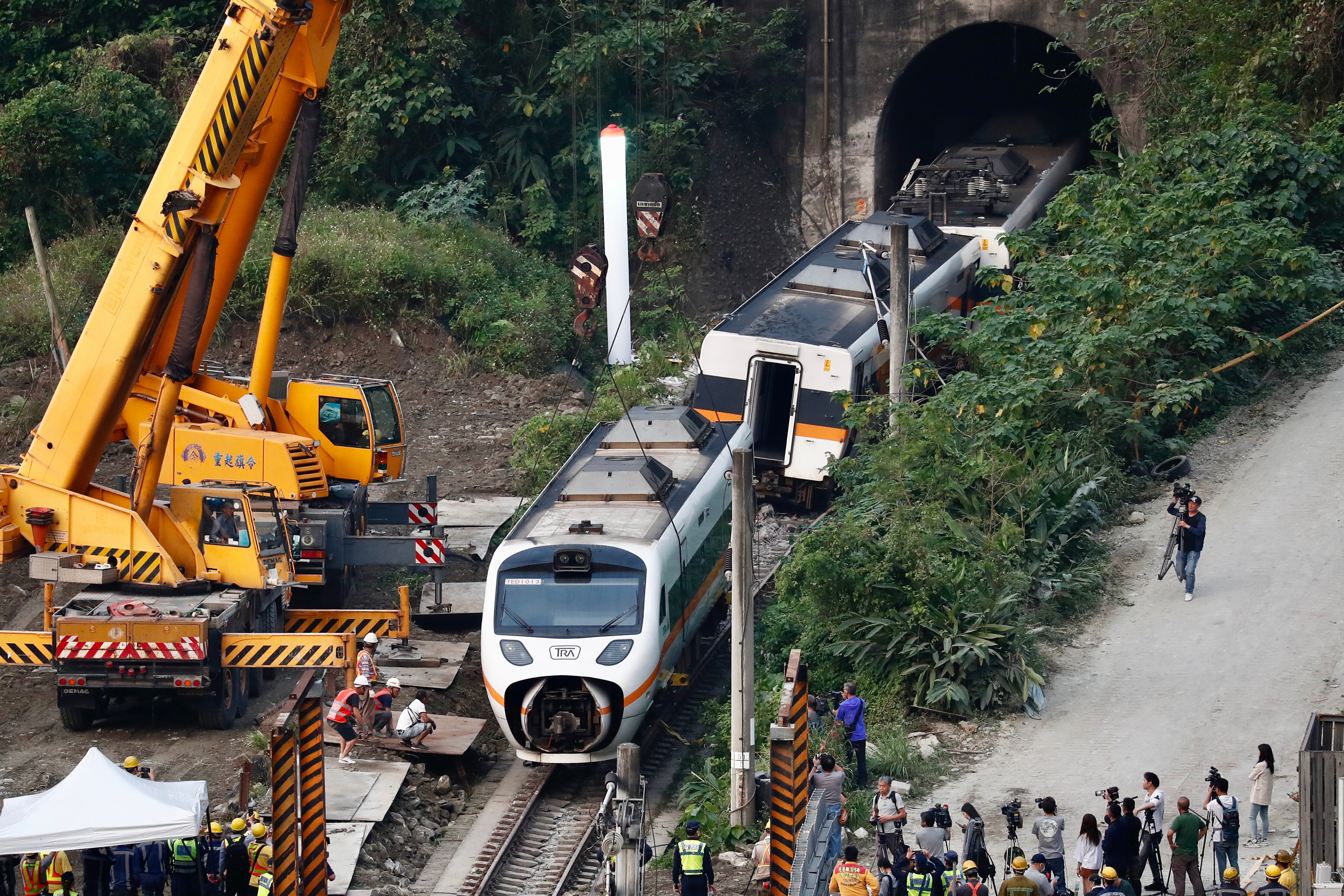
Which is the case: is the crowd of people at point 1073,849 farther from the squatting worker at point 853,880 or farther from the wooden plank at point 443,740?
the wooden plank at point 443,740

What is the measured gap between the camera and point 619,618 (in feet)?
51.8

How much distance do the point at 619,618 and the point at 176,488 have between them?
5265 mm

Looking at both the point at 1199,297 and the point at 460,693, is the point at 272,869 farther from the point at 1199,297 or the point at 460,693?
the point at 1199,297

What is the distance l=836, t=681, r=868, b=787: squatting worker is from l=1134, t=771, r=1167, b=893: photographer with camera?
2.90m

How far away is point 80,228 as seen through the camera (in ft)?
98.0

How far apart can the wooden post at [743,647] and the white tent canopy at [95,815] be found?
16.0 feet

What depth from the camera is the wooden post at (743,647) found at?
1450cm

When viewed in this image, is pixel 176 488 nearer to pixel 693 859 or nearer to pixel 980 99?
pixel 693 859

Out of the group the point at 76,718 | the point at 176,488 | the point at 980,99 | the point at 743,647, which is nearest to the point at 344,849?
the point at 743,647

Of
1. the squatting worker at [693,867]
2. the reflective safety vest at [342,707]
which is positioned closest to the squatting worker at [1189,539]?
the squatting worker at [693,867]

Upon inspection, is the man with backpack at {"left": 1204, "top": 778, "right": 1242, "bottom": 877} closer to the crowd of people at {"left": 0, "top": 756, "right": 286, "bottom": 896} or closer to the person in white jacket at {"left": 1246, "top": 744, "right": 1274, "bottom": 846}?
the person in white jacket at {"left": 1246, "top": 744, "right": 1274, "bottom": 846}

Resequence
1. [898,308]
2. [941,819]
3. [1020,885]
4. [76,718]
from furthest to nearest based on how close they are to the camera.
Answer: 1. [898,308]
2. [76,718]
3. [941,819]
4. [1020,885]

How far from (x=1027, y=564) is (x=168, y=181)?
10.7 meters

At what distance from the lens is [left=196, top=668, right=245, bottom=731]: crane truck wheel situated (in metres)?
16.7
